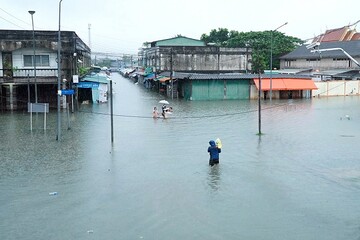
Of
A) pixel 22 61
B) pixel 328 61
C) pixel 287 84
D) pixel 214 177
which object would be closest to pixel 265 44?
pixel 328 61

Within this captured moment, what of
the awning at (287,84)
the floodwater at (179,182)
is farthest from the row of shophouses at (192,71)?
the floodwater at (179,182)

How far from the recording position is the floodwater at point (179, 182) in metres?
10.9

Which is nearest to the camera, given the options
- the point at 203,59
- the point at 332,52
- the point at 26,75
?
the point at 26,75

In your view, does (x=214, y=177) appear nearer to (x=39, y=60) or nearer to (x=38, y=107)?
(x=38, y=107)

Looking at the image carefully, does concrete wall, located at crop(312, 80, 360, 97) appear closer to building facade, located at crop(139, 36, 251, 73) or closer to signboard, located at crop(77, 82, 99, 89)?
building facade, located at crop(139, 36, 251, 73)

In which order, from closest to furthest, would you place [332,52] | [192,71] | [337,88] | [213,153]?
1. [213,153]
2. [337,88]
3. [192,71]
4. [332,52]

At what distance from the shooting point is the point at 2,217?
37.9 feet

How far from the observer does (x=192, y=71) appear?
57531 mm

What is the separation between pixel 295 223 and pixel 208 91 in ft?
115

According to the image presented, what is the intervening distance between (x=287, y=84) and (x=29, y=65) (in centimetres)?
2634

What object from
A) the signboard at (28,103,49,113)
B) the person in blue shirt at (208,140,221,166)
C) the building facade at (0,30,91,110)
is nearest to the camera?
the person in blue shirt at (208,140,221,166)

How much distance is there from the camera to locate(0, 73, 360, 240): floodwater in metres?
10.9

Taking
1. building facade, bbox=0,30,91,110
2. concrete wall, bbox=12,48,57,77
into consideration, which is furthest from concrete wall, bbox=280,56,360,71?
concrete wall, bbox=12,48,57,77

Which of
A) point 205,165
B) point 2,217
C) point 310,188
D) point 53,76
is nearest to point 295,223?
point 310,188
